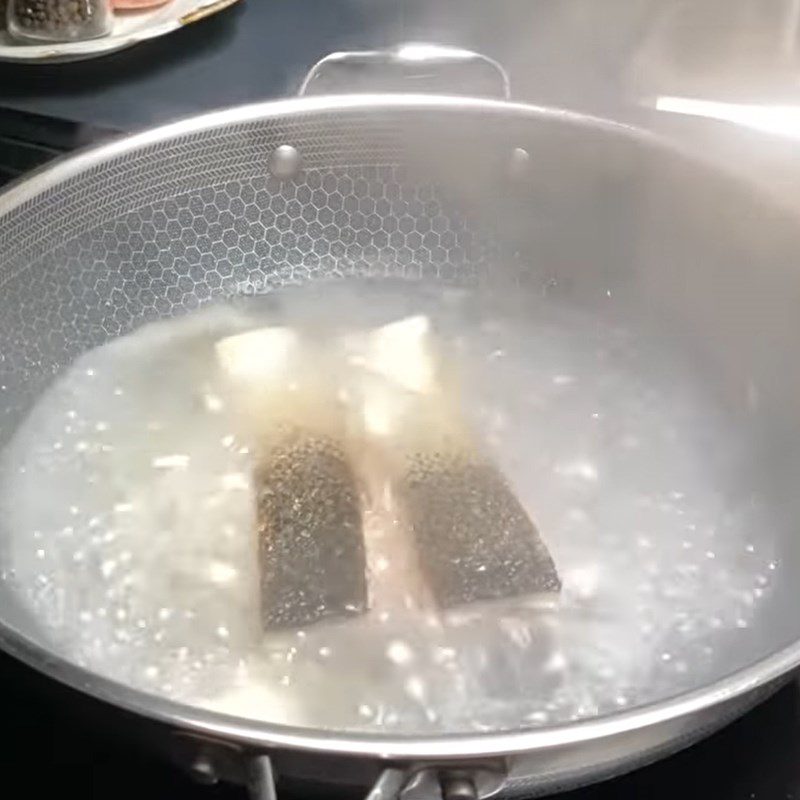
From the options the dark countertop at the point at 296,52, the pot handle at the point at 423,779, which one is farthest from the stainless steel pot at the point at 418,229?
the pot handle at the point at 423,779

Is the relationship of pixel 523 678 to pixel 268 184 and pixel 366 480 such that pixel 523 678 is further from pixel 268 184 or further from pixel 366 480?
pixel 268 184

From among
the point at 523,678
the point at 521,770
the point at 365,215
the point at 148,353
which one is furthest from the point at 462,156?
the point at 521,770

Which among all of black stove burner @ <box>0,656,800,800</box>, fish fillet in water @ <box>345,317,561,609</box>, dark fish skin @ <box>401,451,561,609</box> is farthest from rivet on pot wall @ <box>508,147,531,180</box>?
black stove burner @ <box>0,656,800,800</box>

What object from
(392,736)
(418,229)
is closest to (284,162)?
(418,229)

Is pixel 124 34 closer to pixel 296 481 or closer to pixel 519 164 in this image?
pixel 519 164

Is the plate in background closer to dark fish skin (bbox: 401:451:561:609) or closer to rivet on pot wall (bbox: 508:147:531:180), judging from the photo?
rivet on pot wall (bbox: 508:147:531:180)

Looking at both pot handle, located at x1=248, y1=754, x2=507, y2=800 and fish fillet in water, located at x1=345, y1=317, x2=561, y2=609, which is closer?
pot handle, located at x1=248, y1=754, x2=507, y2=800

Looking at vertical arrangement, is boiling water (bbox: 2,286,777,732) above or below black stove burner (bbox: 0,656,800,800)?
above
